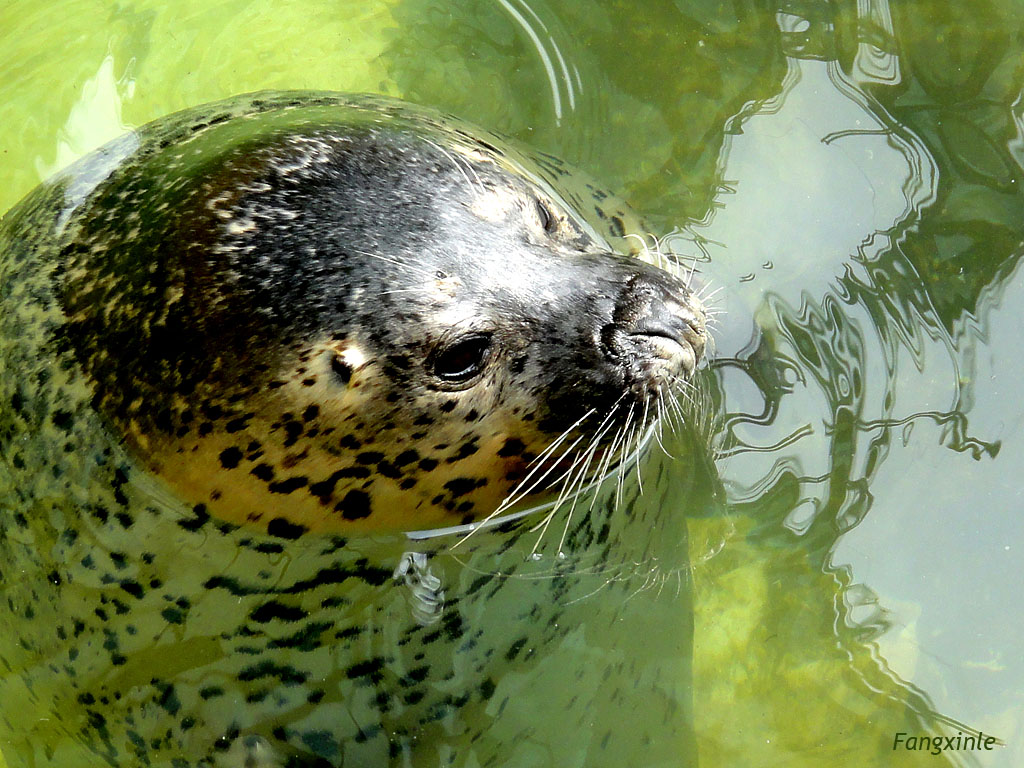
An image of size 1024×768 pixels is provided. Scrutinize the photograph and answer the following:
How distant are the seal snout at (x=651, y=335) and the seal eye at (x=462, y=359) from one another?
0.97 feet

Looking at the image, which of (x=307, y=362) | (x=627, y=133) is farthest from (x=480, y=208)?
(x=627, y=133)

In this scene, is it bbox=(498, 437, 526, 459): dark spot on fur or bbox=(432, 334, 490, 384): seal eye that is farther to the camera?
bbox=(498, 437, 526, 459): dark spot on fur

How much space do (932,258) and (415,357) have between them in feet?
6.94

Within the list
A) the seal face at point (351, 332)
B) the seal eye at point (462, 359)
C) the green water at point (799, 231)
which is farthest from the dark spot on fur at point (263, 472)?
the green water at point (799, 231)

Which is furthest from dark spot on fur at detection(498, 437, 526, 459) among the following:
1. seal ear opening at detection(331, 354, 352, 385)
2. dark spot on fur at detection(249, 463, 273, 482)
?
dark spot on fur at detection(249, 463, 273, 482)

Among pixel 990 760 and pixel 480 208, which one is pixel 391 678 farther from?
pixel 990 760

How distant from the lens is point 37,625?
2602mm

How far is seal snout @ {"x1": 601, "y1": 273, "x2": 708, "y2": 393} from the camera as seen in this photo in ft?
7.45

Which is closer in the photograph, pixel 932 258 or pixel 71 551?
pixel 71 551

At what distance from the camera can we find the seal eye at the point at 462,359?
2.15 m

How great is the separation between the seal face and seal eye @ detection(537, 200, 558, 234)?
4.6 inches

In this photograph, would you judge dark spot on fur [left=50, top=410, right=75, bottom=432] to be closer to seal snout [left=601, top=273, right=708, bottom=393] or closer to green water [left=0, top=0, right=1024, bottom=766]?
seal snout [left=601, top=273, right=708, bottom=393]

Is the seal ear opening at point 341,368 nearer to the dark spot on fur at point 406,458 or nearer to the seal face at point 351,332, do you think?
the seal face at point 351,332

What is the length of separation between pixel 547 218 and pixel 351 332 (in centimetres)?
74
